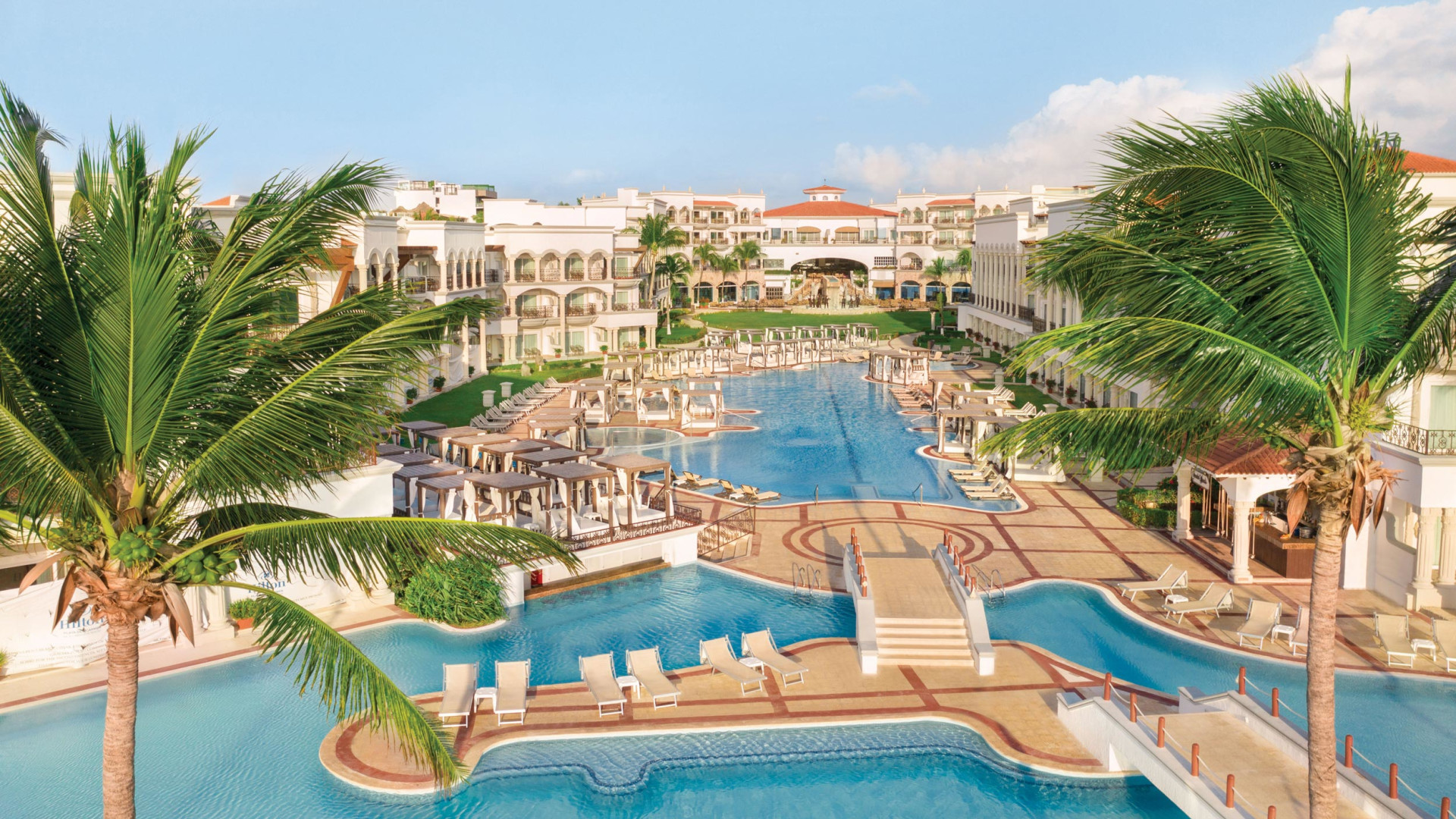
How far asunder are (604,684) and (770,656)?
9.12ft

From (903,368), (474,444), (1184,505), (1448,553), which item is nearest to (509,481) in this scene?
(474,444)

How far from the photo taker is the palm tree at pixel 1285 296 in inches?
372

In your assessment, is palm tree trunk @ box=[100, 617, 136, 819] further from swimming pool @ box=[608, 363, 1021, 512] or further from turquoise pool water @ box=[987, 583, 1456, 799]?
swimming pool @ box=[608, 363, 1021, 512]

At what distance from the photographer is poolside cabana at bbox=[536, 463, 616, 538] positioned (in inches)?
872

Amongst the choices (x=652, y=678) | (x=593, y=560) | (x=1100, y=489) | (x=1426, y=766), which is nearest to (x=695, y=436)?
(x=1100, y=489)

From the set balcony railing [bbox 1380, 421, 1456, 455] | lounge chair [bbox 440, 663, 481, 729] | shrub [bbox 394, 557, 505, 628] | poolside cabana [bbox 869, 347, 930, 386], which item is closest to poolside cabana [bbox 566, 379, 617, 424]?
poolside cabana [bbox 869, 347, 930, 386]

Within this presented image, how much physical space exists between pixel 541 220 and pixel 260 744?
180 ft

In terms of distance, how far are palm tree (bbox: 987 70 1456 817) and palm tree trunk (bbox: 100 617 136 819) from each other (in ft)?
25.4

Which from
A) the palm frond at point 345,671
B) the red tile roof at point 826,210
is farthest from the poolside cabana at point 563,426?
the red tile roof at point 826,210

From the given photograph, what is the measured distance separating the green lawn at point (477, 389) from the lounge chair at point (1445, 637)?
29.4 m

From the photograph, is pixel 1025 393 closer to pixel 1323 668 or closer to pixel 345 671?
pixel 1323 668

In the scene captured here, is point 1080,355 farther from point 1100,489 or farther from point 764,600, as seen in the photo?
point 1100,489

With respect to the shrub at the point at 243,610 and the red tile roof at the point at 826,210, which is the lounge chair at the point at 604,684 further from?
the red tile roof at the point at 826,210

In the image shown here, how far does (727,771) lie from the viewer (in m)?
14.4
